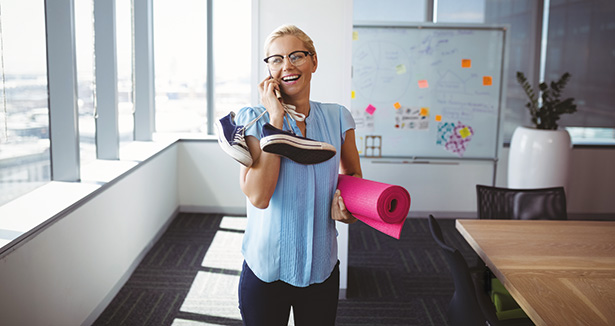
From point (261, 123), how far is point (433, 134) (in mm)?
3807

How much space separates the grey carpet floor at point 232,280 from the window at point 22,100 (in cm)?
89

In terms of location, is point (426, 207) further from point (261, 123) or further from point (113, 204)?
point (261, 123)

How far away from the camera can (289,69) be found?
4.71ft

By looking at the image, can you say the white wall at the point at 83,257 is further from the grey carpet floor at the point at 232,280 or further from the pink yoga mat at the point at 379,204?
the pink yoga mat at the point at 379,204

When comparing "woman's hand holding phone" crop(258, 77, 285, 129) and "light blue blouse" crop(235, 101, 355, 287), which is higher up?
"woman's hand holding phone" crop(258, 77, 285, 129)

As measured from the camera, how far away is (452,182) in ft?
16.8

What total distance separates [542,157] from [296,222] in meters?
3.58

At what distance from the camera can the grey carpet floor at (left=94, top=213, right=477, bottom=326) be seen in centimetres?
299

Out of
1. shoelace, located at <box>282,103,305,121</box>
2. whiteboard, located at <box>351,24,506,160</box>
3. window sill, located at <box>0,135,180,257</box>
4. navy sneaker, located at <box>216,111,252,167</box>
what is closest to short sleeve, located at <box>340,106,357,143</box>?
shoelace, located at <box>282,103,305,121</box>

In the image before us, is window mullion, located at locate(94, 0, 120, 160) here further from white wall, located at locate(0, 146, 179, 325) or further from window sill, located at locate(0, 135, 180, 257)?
white wall, located at locate(0, 146, 179, 325)

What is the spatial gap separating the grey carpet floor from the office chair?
0.92 meters

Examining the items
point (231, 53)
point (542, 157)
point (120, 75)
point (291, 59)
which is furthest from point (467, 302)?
point (231, 53)

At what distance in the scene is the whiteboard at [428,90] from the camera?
4.86m

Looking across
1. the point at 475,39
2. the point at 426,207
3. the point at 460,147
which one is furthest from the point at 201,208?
the point at 475,39
